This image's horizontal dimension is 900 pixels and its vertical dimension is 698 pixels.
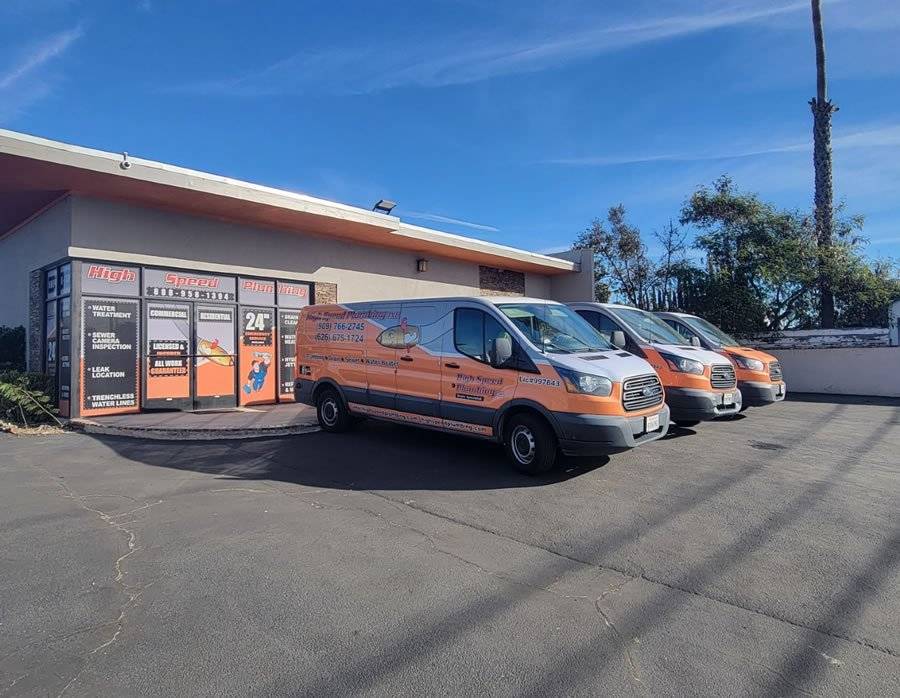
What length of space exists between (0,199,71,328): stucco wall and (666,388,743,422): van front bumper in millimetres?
11165

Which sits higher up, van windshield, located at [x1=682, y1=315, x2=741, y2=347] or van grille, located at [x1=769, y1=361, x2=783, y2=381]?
van windshield, located at [x1=682, y1=315, x2=741, y2=347]

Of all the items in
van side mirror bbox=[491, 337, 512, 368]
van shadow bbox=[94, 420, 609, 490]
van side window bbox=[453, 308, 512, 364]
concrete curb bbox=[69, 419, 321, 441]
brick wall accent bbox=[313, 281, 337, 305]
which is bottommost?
van shadow bbox=[94, 420, 609, 490]

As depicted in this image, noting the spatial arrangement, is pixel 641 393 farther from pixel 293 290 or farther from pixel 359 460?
pixel 293 290

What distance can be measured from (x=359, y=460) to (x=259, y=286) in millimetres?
7307

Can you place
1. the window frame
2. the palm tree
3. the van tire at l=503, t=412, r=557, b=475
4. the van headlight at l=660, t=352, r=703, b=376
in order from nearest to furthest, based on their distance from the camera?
the van tire at l=503, t=412, r=557, b=475
the window frame
the van headlight at l=660, t=352, r=703, b=376
the palm tree

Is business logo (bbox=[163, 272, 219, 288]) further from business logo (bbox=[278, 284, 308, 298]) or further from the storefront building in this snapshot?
business logo (bbox=[278, 284, 308, 298])

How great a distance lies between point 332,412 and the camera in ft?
31.0

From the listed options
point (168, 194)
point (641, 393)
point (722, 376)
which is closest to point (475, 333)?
point (641, 393)

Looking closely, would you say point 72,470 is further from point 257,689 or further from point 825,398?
point 825,398

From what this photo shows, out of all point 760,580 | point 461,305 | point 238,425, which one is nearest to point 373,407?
point 461,305

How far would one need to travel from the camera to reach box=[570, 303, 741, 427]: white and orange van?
8.63 m

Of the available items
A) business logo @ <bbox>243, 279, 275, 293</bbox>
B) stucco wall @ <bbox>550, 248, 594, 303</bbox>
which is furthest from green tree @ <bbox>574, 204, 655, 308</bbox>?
business logo @ <bbox>243, 279, 275, 293</bbox>

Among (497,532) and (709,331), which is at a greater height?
(709,331)

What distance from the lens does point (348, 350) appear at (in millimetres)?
9062
